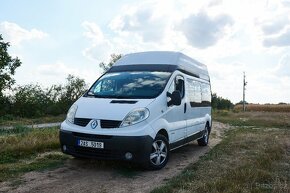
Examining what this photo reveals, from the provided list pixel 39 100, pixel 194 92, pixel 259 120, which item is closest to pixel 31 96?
pixel 39 100

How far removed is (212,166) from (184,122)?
1.66 metres

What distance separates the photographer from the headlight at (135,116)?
7707 mm

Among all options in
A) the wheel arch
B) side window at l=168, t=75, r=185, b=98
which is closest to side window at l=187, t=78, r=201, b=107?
side window at l=168, t=75, r=185, b=98

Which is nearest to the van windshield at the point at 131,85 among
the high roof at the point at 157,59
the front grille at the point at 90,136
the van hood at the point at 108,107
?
the van hood at the point at 108,107

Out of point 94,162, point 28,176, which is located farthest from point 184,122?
point 28,176

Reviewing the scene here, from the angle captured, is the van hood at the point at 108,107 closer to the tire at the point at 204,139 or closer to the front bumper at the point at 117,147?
the front bumper at the point at 117,147

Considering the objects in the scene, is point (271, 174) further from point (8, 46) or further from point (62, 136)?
point (8, 46)

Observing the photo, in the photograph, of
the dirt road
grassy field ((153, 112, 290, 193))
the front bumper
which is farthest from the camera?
the front bumper

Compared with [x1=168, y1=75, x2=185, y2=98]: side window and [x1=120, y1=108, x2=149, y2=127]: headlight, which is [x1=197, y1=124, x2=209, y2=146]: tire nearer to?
[x1=168, y1=75, x2=185, y2=98]: side window

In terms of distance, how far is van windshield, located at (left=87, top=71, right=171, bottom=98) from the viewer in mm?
8570

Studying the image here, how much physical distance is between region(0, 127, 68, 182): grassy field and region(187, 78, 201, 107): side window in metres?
3.50

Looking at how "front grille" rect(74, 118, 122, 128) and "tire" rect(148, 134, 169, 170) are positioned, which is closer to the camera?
"front grille" rect(74, 118, 122, 128)

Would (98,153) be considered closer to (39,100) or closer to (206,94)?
(206,94)

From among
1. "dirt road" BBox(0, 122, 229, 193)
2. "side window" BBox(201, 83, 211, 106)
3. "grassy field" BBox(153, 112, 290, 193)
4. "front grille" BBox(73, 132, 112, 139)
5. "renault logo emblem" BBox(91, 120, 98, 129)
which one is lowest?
"dirt road" BBox(0, 122, 229, 193)
